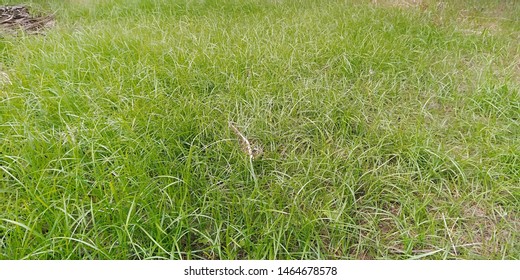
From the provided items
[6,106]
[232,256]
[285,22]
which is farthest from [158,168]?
[285,22]

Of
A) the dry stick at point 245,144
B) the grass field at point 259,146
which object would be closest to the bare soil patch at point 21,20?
the grass field at point 259,146

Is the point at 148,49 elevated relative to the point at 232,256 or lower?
elevated

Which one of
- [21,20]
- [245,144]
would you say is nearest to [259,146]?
[245,144]

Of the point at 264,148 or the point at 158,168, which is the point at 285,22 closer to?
the point at 264,148

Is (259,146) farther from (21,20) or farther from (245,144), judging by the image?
(21,20)

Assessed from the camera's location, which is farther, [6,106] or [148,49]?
[148,49]

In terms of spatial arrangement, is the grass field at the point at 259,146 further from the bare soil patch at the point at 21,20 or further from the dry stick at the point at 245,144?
the bare soil patch at the point at 21,20

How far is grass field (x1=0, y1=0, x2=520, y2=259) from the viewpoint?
121cm

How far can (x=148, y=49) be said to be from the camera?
8.24 feet

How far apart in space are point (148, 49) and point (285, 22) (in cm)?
152

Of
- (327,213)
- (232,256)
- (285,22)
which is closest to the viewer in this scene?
(232,256)

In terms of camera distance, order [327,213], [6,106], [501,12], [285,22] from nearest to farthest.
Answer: [327,213] < [6,106] < [285,22] < [501,12]

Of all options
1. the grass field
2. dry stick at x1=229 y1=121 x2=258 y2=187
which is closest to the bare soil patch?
the grass field

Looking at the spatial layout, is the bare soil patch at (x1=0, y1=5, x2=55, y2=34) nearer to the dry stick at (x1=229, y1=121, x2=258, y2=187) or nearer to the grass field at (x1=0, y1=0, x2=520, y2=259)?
the grass field at (x1=0, y1=0, x2=520, y2=259)
